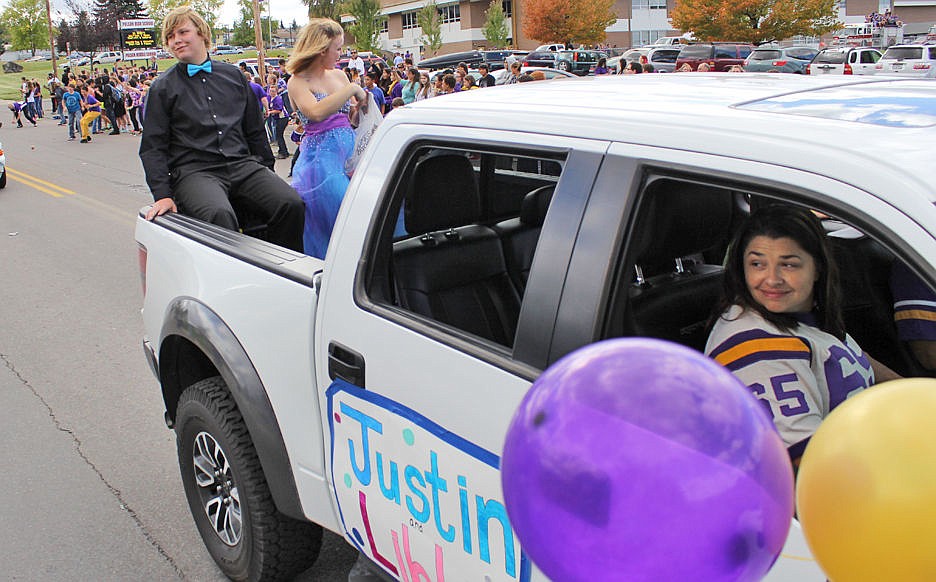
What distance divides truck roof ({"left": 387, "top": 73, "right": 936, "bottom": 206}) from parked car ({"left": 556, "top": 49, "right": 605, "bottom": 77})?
39098 mm

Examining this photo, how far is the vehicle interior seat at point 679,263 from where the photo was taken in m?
2.06

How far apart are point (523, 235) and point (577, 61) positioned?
135ft

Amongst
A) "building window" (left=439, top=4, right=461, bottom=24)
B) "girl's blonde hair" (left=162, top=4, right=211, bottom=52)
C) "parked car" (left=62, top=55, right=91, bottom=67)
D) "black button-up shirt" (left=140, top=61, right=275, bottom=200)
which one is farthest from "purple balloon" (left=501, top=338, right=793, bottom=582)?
"parked car" (left=62, top=55, right=91, bottom=67)

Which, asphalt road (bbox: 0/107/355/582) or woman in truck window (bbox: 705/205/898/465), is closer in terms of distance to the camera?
woman in truck window (bbox: 705/205/898/465)

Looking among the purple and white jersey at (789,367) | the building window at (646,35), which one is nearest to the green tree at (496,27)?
the building window at (646,35)

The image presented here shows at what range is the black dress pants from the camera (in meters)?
4.20

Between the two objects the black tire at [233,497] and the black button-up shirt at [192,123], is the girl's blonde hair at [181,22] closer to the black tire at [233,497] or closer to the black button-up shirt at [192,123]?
the black button-up shirt at [192,123]

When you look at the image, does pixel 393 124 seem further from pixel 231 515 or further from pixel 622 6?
pixel 622 6

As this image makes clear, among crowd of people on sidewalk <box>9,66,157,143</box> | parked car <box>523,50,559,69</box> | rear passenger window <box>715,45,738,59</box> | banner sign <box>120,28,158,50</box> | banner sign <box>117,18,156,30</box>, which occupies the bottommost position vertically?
crowd of people on sidewalk <box>9,66,157,143</box>

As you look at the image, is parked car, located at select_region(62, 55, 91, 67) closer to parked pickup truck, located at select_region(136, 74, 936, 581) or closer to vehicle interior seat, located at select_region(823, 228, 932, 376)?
parked pickup truck, located at select_region(136, 74, 936, 581)

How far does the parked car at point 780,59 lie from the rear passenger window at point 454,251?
27.9 meters

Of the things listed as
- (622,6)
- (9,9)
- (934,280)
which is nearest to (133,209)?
(934,280)

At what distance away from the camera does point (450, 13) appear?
257 feet

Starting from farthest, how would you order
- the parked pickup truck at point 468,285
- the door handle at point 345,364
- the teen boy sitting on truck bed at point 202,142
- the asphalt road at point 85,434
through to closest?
the teen boy sitting on truck bed at point 202,142 → the asphalt road at point 85,434 → the door handle at point 345,364 → the parked pickup truck at point 468,285
